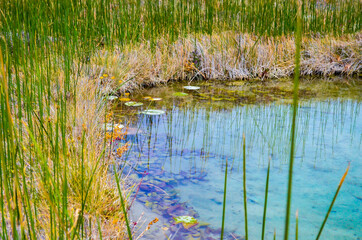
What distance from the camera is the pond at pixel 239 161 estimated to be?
1587 millimetres

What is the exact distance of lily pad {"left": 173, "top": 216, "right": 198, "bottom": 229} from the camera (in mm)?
1524

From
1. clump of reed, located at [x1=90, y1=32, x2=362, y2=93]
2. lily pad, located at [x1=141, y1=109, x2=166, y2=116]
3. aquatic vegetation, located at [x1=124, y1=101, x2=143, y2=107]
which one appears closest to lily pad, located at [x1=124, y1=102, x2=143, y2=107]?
aquatic vegetation, located at [x1=124, y1=101, x2=143, y2=107]

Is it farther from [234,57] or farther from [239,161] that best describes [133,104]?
[234,57]

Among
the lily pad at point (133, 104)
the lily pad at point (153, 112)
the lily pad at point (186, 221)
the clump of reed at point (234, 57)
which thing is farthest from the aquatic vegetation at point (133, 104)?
the lily pad at point (186, 221)

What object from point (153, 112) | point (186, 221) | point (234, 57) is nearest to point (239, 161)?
point (186, 221)

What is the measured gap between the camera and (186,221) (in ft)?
5.02

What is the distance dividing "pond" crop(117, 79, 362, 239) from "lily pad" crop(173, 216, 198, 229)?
1cm

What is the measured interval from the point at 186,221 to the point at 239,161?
744mm

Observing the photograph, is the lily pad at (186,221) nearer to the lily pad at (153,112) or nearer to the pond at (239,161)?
the pond at (239,161)

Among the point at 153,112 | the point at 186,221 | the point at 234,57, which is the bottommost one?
the point at 186,221

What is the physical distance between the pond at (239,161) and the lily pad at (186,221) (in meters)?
0.01

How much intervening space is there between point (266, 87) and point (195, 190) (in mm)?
2555

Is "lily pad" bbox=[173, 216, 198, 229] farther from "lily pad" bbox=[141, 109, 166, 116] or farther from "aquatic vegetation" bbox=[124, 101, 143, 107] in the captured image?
"aquatic vegetation" bbox=[124, 101, 143, 107]

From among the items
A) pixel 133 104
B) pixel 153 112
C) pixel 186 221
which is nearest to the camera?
→ pixel 186 221
